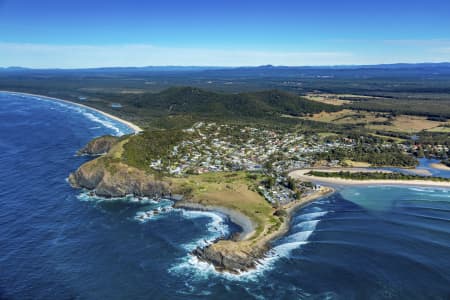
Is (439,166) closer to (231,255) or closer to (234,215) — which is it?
(234,215)

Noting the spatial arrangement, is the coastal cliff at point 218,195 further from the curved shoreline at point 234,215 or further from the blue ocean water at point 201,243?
the blue ocean water at point 201,243

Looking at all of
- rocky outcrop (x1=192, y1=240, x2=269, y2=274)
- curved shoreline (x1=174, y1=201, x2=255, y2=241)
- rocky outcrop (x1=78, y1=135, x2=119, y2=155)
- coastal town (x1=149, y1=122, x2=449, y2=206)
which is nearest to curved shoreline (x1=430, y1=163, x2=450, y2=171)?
coastal town (x1=149, y1=122, x2=449, y2=206)

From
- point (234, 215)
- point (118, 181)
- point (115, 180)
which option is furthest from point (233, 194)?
point (115, 180)

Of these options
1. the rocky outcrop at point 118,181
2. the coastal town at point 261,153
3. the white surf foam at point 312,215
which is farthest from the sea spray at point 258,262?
the rocky outcrop at point 118,181

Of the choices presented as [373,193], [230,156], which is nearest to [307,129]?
[230,156]

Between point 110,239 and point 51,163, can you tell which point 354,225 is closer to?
point 110,239
